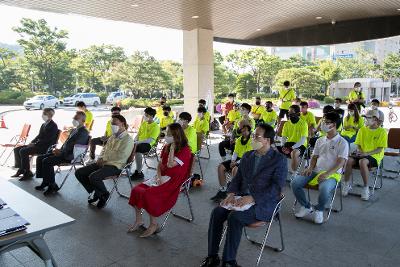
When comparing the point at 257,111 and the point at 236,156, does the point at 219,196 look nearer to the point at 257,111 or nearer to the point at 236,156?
the point at 236,156

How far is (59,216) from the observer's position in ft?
8.18

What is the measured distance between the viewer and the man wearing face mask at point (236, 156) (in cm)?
511

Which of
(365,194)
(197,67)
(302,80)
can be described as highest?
(197,67)

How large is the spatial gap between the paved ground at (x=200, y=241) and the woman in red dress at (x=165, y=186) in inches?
11.4

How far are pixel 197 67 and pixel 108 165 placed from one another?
8.90 metres

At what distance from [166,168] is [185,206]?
1087 mm

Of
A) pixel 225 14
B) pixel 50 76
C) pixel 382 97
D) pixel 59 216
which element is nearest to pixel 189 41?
pixel 225 14

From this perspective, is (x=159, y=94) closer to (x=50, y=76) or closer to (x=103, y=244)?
(x=50, y=76)

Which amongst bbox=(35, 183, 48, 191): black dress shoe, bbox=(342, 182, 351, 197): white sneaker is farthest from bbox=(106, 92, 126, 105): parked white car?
bbox=(342, 182, 351, 197): white sneaker

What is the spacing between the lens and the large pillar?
516 inches

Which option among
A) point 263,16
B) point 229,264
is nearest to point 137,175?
point 229,264

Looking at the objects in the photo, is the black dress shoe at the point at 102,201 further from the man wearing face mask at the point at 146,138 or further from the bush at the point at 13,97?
the bush at the point at 13,97

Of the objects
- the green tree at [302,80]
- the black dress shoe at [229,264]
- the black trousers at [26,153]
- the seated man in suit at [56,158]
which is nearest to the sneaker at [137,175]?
the seated man in suit at [56,158]

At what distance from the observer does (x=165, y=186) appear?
157 inches
